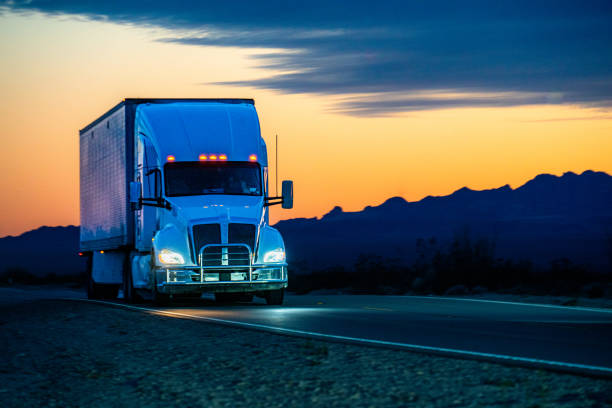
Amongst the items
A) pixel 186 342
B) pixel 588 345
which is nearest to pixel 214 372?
pixel 186 342

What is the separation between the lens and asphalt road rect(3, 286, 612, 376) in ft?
41.8

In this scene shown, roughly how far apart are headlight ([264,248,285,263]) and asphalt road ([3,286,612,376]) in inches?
46.8

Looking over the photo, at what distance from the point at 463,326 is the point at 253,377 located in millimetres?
6725

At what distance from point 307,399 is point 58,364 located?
4.65 meters

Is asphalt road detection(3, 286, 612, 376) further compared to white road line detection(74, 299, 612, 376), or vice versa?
asphalt road detection(3, 286, 612, 376)

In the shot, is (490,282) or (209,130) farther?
(490,282)

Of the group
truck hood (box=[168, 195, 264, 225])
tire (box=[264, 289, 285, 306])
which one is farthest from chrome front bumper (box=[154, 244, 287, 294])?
tire (box=[264, 289, 285, 306])

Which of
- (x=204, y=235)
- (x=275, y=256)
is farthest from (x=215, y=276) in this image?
(x=275, y=256)

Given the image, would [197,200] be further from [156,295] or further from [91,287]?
[91,287]

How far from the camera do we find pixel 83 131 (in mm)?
33969

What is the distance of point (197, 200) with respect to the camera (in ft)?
80.2

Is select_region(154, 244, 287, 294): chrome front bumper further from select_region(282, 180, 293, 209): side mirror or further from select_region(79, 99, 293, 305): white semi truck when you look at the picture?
select_region(282, 180, 293, 209): side mirror

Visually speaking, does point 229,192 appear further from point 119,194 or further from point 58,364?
point 58,364

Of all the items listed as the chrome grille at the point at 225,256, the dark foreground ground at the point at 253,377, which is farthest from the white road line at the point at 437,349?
the chrome grille at the point at 225,256
